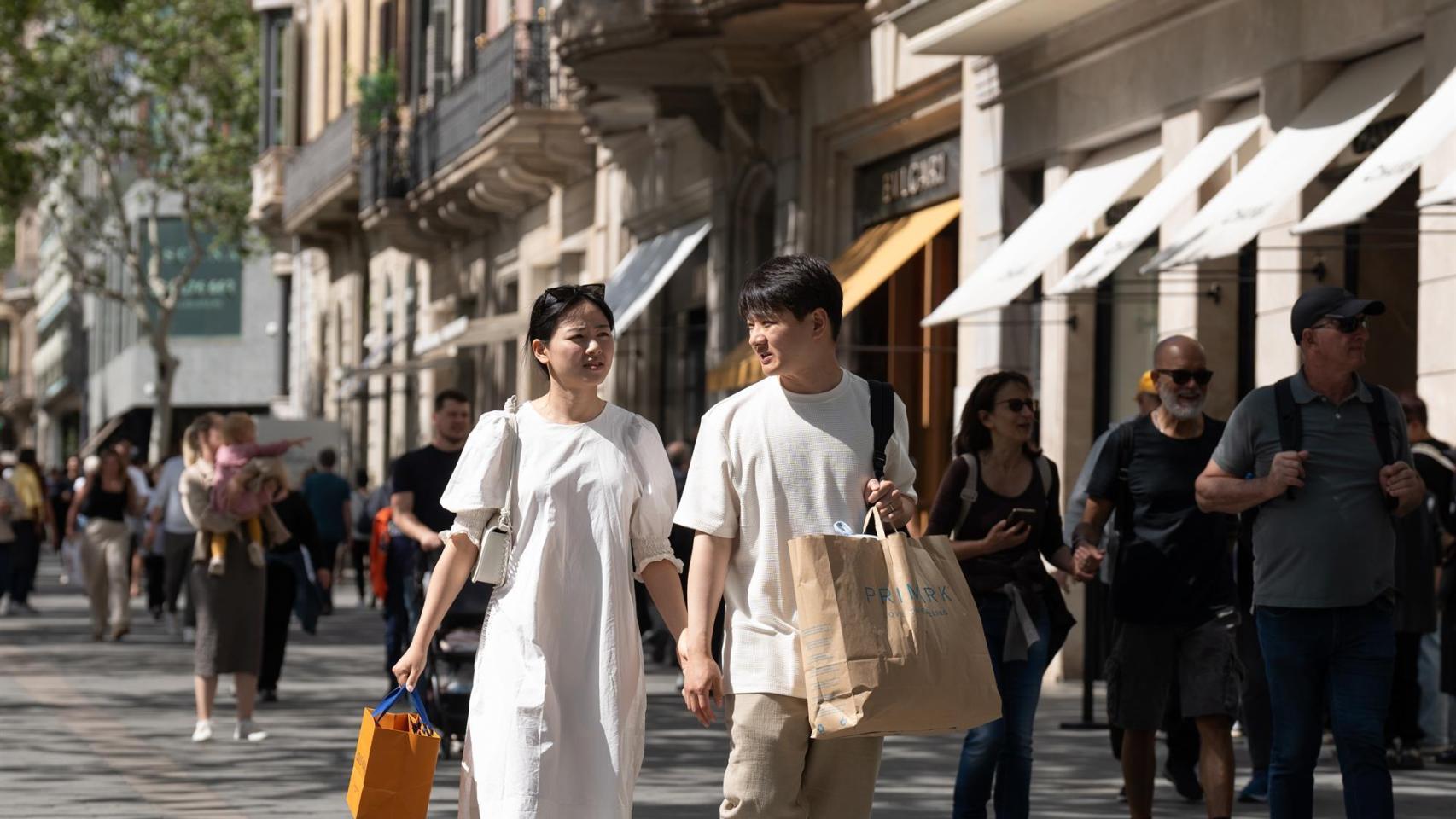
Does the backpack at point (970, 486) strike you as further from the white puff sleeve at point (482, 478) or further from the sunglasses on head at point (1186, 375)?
the white puff sleeve at point (482, 478)

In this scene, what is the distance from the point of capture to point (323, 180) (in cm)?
4262

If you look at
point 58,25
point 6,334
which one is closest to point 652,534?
point 58,25

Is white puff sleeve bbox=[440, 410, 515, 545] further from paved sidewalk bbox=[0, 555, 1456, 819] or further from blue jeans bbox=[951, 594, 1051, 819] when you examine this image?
paved sidewalk bbox=[0, 555, 1456, 819]

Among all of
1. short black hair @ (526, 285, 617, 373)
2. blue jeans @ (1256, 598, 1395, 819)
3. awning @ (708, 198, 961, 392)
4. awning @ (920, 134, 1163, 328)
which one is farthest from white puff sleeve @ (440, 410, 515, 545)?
awning @ (708, 198, 961, 392)

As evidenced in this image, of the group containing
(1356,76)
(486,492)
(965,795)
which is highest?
(1356,76)

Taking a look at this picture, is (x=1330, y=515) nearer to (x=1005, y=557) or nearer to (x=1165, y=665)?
(x=1005, y=557)

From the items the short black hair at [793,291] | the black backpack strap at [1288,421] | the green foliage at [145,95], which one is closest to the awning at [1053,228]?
the black backpack strap at [1288,421]

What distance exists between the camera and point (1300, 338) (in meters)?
8.34

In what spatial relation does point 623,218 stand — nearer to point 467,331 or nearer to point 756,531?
point 467,331

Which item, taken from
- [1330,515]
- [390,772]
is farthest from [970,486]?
[390,772]

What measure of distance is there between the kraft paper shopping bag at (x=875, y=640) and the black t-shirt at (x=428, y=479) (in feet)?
22.2

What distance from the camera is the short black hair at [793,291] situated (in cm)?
639

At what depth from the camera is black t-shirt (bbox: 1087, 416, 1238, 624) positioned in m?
9.27

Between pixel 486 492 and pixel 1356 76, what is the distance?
327 inches
